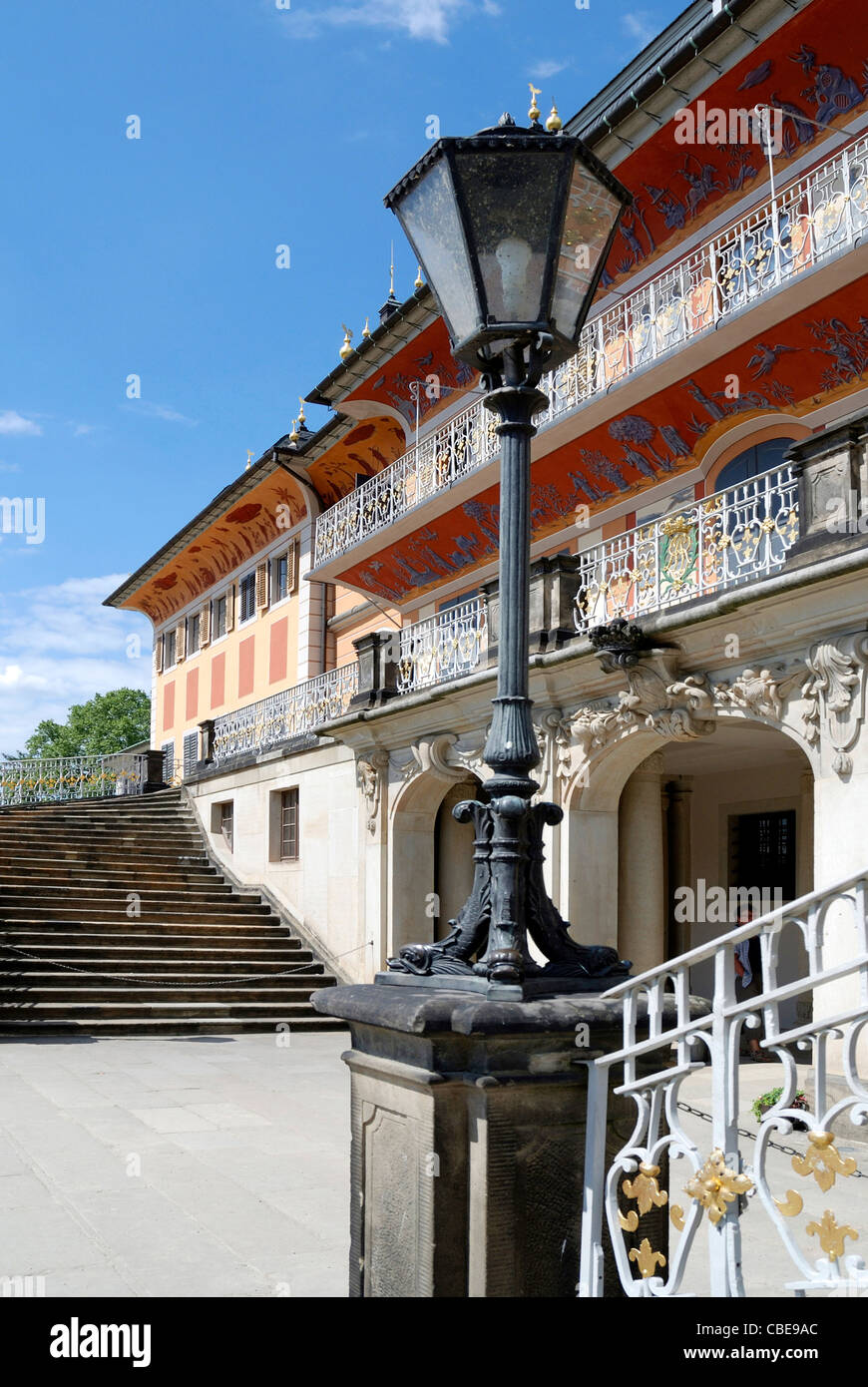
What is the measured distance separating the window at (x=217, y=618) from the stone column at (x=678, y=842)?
53.1 ft

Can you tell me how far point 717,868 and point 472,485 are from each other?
6.35 m

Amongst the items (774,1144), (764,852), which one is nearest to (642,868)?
(764,852)

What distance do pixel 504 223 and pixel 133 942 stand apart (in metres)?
15.6

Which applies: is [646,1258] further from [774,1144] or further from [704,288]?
[704,288]

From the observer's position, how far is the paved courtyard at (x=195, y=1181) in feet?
17.2

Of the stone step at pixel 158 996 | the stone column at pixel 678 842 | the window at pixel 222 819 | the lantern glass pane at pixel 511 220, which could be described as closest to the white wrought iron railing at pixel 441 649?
the stone column at pixel 678 842

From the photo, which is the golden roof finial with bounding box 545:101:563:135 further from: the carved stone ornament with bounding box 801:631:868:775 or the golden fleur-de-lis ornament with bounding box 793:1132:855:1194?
the golden fleur-de-lis ornament with bounding box 793:1132:855:1194

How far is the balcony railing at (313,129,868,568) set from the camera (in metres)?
11.3

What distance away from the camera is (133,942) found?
17781 mm

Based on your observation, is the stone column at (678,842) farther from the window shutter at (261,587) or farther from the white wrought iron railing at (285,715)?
the window shutter at (261,587)

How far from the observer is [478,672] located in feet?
45.2

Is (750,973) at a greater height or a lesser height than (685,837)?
lesser
